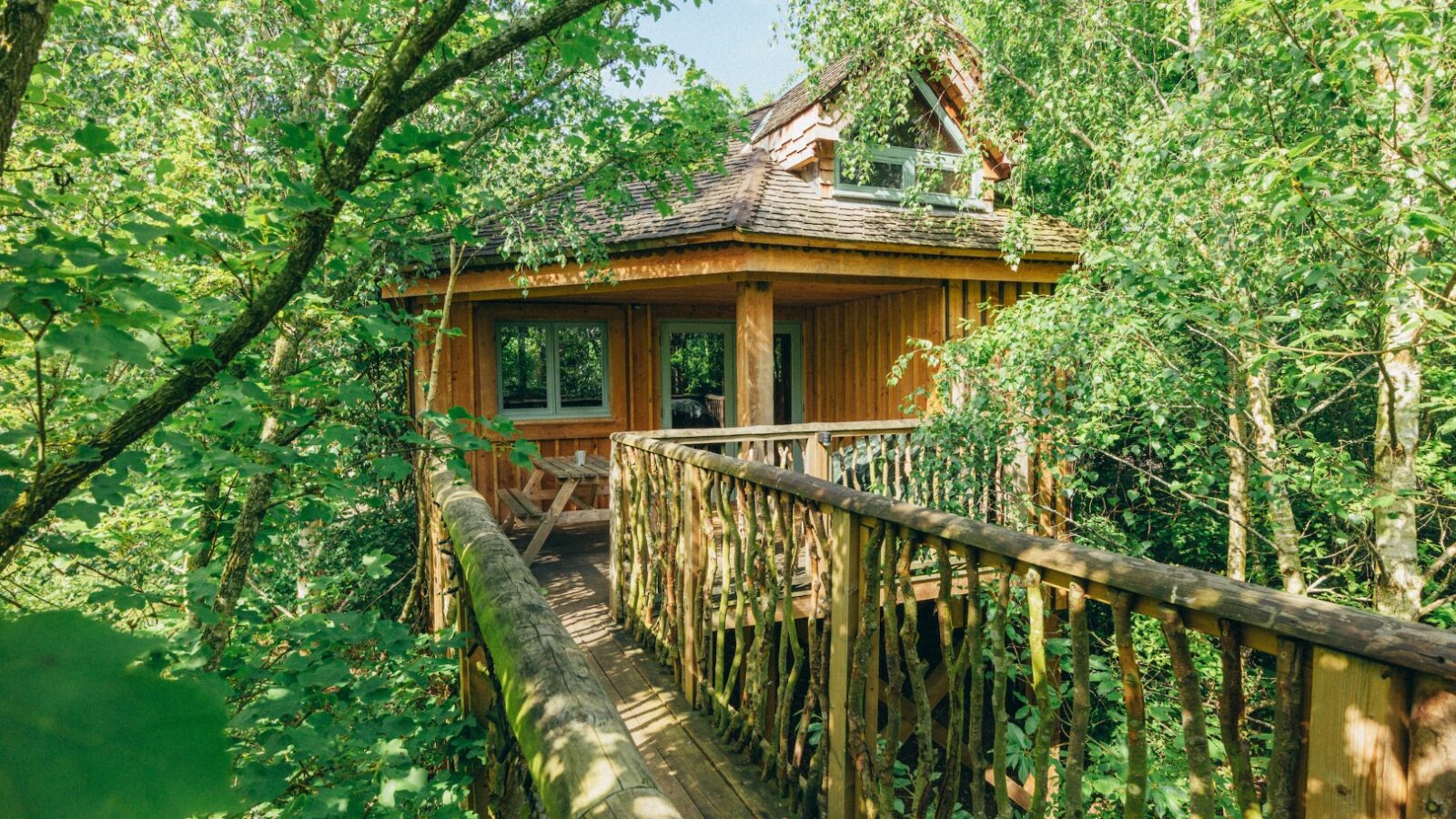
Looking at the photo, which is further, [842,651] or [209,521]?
[209,521]

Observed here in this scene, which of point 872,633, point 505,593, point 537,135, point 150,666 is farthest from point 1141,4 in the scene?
point 150,666

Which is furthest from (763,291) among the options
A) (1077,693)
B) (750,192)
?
(1077,693)

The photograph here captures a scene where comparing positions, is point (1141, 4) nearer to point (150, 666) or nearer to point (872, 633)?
point (872, 633)

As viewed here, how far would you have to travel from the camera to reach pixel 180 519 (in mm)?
3201

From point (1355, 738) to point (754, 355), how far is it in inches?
245

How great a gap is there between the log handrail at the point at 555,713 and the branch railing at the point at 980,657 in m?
1.09

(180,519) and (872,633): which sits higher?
(180,519)

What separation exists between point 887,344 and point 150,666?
10009mm

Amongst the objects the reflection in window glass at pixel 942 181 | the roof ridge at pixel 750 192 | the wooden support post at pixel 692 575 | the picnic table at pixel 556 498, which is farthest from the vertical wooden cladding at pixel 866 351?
the wooden support post at pixel 692 575

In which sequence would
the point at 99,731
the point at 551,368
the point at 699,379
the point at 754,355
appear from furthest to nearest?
the point at 699,379, the point at 551,368, the point at 754,355, the point at 99,731

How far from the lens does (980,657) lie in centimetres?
199

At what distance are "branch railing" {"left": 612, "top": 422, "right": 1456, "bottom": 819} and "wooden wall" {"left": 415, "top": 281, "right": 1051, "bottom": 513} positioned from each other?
165 inches

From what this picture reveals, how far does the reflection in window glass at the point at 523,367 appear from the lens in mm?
9500

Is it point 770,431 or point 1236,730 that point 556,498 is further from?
point 1236,730
